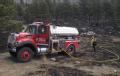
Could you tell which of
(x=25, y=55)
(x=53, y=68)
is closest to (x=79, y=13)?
(x=25, y=55)

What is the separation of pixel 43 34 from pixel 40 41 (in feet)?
2.16

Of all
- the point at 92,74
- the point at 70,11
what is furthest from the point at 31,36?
the point at 70,11

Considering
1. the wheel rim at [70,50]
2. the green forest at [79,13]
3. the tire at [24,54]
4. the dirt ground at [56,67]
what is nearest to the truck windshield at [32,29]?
the tire at [24,54]

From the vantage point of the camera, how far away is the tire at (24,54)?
15.7 meters

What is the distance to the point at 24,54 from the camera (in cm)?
1573

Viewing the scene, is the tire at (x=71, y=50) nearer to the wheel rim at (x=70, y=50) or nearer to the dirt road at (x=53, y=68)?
the wheel rim at (x=70, y=50)

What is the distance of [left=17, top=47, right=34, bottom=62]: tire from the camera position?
15.7 m

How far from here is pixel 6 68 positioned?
1416cm

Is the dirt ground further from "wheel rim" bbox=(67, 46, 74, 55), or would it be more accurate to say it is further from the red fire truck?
"wheel rim" bbox=(67, 46, 74, 55)

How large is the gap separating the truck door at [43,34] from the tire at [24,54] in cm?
131

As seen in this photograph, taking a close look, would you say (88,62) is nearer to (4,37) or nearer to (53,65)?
(53,65)

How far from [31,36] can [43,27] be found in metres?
1.40

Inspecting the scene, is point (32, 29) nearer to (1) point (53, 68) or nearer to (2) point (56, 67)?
(2) point (56, 67)

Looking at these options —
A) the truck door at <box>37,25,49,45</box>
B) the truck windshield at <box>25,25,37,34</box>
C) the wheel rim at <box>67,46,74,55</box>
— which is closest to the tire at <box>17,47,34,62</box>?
the truck door at <box>37,25,49,45</box>
